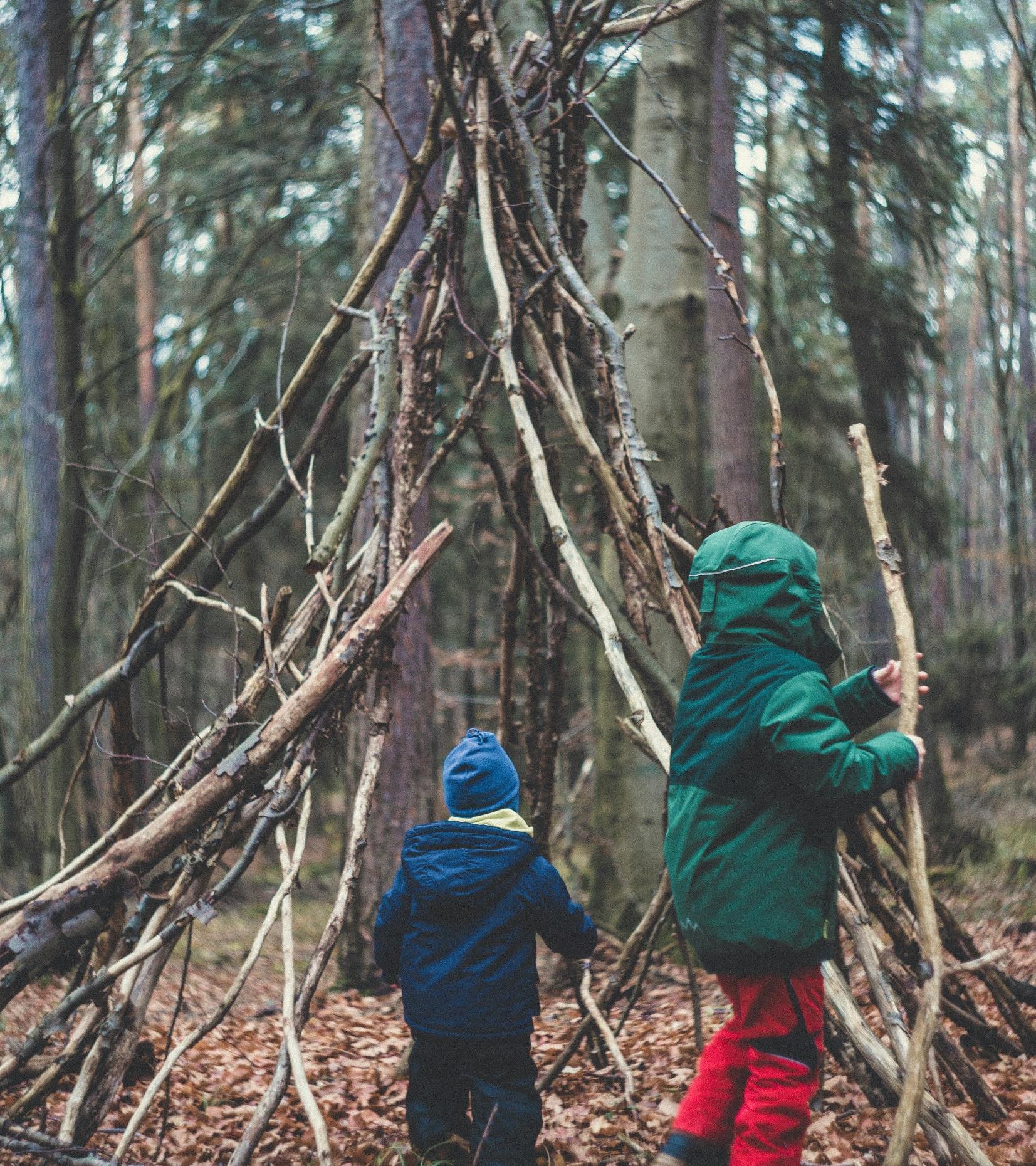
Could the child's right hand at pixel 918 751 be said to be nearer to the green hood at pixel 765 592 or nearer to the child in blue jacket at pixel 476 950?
the green hood at pixel 765 592

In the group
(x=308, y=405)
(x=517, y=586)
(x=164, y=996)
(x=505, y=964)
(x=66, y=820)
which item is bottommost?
(x=164, y=996)

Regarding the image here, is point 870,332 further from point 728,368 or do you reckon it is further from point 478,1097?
point 478,1097

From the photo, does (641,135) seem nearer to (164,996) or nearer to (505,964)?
(505,964)

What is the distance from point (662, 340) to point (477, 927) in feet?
15.1

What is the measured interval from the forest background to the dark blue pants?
1.01 m

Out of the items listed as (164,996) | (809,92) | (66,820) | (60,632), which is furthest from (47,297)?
(809,92)

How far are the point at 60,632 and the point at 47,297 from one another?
121 inches

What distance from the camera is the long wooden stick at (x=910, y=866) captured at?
69.3 inches

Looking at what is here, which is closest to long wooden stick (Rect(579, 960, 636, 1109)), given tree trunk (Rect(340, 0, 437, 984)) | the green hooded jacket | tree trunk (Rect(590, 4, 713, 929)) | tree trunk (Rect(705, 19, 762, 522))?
the green hooded jacket

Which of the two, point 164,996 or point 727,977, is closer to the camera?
point 727,977

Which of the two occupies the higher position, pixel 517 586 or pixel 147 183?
pixel 147 183

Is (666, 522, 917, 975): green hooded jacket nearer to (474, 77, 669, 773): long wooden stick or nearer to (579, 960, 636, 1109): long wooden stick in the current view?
(474, 77, 669, 773): long wooden stick

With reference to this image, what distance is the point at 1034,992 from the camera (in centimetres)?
372

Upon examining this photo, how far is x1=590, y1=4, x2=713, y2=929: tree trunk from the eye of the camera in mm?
6379
